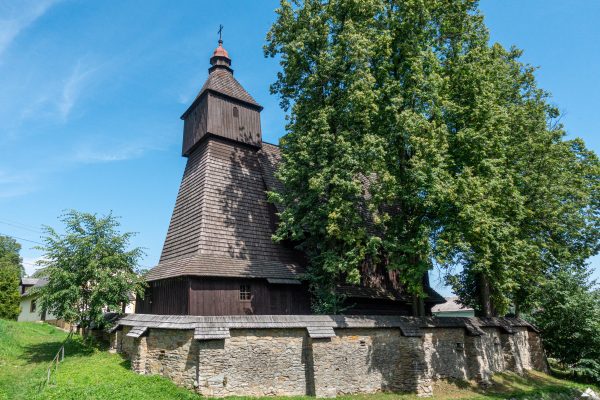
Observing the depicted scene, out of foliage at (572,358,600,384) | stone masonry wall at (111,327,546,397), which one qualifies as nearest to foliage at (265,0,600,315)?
stone masonry wall at (111,327,546,397)

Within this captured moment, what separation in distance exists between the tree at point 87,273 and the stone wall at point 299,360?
2015mm

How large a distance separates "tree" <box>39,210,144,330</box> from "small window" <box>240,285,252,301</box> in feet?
17.0

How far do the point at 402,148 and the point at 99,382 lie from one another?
14693mm

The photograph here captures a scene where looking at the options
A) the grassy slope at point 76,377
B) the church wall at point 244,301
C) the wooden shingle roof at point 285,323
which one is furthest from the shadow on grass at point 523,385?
the grassy slope at point 76,377

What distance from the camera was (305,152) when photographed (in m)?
16.4

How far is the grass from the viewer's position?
37.4ft

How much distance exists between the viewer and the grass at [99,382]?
11.4 meters

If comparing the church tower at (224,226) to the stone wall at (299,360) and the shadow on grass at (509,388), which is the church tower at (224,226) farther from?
the shadow on grass at (509,388)

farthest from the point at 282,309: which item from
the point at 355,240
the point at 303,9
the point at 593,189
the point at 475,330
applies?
the point at 593,189

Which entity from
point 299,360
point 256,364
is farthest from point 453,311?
point 256,364

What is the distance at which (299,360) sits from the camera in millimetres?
13680

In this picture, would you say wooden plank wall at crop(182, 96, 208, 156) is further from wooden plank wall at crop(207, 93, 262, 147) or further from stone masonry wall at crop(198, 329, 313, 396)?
stone masonry wall at crop(198, 329, 313, 396)

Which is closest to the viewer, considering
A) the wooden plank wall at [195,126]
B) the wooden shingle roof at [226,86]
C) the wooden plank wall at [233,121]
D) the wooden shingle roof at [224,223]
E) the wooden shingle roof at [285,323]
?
the wooden shingle roof at [285,323]

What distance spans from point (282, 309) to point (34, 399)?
961cm
